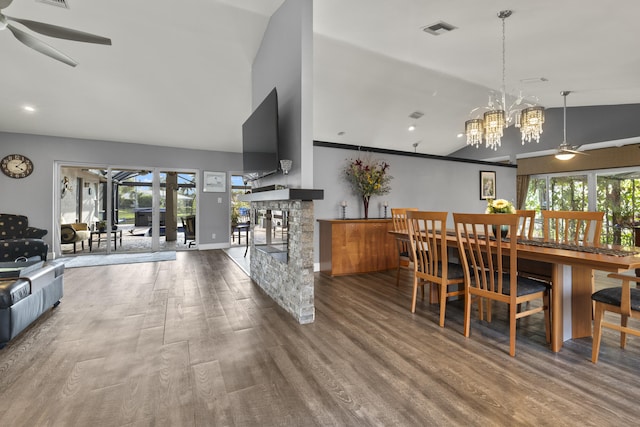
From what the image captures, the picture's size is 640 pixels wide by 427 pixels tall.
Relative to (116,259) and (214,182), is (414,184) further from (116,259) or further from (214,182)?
(116,259)

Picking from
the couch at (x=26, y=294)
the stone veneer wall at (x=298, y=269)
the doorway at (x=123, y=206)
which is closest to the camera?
the couch at (x=26, y=294)

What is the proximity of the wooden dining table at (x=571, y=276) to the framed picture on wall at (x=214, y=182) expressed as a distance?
6.71 meters

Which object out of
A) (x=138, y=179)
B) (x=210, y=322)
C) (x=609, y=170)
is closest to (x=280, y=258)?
(x=210, y=322)

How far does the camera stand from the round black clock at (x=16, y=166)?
6.00 meters

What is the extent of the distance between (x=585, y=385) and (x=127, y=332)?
3359 millimetres

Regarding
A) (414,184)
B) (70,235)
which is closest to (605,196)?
(414,184)

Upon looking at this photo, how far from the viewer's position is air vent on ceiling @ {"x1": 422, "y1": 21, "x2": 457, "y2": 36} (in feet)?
10.5

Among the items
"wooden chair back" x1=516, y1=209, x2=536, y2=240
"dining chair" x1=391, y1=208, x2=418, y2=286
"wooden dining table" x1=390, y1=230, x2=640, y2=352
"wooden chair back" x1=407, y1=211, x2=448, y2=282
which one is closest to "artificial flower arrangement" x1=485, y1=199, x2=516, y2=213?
"wooden chair back" x1=516, y1=209, x2=536, y2=240

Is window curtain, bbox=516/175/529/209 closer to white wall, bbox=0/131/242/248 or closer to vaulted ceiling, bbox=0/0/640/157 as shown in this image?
vaulted ceiling, bbox=0/0/640/157

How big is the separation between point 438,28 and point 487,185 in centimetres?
458

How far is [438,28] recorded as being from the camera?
3289mm

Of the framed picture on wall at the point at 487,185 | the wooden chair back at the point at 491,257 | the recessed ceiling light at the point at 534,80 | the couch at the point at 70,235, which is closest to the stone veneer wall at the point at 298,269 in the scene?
the wooden chair back at the point at 491,257

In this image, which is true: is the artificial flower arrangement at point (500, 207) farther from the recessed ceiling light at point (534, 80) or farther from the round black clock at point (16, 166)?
the round black clock at point (16, 166)

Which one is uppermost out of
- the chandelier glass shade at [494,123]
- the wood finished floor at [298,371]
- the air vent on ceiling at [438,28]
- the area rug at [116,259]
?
the air vent on ceiling at [438,28]
